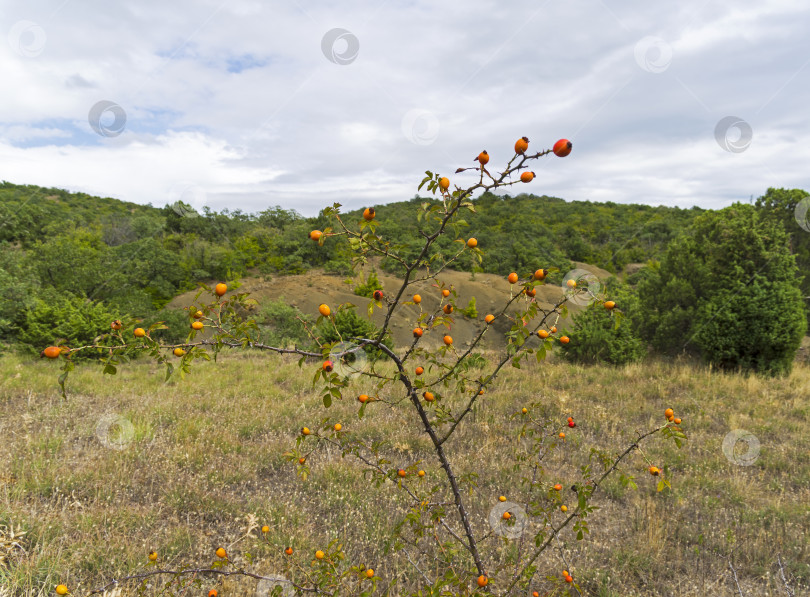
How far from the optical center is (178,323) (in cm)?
1325

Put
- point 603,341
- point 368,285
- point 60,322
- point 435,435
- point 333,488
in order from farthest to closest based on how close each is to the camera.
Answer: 1. point 60,322
2. point 603,341
3. point 368,285
4. point 333,488
5. point 435,435

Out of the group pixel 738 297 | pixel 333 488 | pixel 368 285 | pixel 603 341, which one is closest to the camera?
pixel 333 488

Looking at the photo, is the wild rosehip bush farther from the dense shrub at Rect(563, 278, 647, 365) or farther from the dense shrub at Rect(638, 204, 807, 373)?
the dense shrub at Rect(638, 204, 807, 373)

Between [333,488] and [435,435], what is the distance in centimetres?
269

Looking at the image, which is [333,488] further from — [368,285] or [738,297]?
[738,297]

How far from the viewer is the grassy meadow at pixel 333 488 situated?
2951mm

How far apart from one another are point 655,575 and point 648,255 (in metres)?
32.1

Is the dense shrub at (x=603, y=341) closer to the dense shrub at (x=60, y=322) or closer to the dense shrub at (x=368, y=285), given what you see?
the dense shrub at (x=368, y=285)

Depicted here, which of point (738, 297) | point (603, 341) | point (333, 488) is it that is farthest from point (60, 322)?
point (738, 297)

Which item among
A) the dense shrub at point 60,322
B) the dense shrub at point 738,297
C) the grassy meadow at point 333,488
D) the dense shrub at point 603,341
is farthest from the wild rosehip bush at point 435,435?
the dense shrub at point 60,322

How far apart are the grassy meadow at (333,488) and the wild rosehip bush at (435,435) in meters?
0.08

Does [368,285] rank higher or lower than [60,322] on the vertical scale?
higher

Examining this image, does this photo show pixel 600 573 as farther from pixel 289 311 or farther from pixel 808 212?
pixel 808 212

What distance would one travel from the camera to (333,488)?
13.0ft
